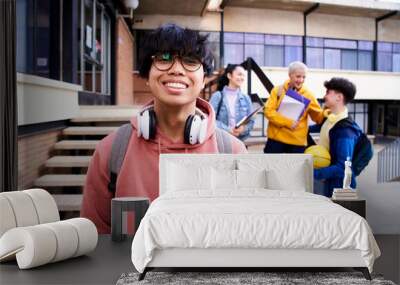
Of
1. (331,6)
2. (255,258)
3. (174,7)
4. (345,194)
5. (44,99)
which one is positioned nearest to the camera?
(255,258)

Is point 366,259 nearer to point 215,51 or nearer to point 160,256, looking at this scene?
point 160,256

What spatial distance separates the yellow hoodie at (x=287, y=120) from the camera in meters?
5.23

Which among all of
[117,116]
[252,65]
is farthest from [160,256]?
[252,65]

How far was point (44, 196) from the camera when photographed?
4195 millimetres

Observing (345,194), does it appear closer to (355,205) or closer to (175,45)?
(355,205)

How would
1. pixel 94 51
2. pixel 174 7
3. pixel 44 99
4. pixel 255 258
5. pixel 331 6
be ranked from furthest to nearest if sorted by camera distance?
pixel 94 51
pixel 331 6
pixel 44 99
pixel 174 7
pixel 255 258

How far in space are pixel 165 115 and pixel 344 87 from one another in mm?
1704

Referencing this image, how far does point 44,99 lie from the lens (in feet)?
16.9

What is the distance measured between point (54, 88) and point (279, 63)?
82.8 inches

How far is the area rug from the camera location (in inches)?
136

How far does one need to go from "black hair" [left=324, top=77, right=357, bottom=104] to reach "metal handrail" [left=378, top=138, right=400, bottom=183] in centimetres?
61

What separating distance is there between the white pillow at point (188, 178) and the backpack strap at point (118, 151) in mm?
584

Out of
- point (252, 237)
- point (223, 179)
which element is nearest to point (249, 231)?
point (252, 237)

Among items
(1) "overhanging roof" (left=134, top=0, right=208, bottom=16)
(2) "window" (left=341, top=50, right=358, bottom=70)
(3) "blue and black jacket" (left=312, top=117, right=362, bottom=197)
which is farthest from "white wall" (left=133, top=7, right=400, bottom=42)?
(3) "blue and black jacket" (left=312, top=117, right=362, bottom=197)
